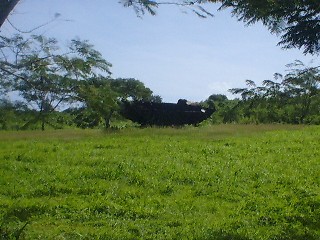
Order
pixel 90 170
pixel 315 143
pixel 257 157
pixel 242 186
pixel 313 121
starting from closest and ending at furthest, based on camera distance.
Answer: pixel 242 186 < pixel 90 170 < pixel 257 157 < pixel 315 143 < pixel 313 121

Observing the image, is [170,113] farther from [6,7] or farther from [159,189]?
[6,7]

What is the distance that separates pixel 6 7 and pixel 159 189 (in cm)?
536

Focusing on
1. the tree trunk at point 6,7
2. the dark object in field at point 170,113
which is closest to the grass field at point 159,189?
the tree trunk at point 6,7

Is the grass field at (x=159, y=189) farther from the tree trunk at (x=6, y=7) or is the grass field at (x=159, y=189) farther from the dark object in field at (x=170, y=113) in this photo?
the dark object in field at (x=170, y=113)

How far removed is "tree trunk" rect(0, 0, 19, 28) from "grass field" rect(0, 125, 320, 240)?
2.13 m

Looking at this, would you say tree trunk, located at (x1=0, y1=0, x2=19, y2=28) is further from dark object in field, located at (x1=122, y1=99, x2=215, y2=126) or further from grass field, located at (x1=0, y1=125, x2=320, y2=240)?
dark object in field, located at (x1=122, y1=99, x2=215, y2=126)

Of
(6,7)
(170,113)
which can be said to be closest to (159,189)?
(6,7)

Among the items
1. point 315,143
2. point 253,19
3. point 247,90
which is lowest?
point 315,143

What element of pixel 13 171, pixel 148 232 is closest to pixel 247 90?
pixel 148 232

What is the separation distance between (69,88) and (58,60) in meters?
0.32

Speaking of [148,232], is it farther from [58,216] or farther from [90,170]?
[90,170]

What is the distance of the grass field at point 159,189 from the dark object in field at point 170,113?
502 centimetres

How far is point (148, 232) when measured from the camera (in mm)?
6613

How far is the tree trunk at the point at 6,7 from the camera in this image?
4.34 metres
